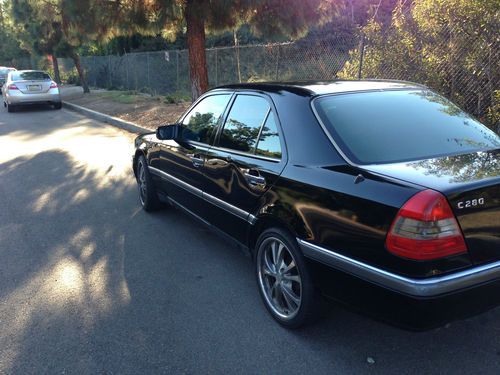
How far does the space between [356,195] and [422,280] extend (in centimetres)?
56

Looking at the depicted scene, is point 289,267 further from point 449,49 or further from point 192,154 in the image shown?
point 449,49

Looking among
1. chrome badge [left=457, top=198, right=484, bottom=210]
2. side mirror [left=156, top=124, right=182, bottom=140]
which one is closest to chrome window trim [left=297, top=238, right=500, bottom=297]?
chrome badge [left=457, top=198, right=484, bottom=210]

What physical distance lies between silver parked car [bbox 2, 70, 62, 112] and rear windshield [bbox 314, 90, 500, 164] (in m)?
17.7

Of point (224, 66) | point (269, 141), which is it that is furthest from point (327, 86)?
point (224, 66)

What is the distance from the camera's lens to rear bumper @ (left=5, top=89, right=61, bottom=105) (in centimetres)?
1822

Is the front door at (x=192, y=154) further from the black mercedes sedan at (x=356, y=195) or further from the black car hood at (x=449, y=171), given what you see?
the black car hood at (x=449, y=171)

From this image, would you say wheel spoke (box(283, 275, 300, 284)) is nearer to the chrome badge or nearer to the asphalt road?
the asphalt road

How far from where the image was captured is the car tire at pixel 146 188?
5797mm

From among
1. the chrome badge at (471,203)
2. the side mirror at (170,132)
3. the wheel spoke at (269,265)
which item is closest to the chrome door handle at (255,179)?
the wheel spoke at (269,265)

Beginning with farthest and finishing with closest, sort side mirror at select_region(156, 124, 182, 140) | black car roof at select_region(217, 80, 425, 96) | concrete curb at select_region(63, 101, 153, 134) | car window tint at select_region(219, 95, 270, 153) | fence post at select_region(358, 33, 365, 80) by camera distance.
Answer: concrete curb at select_region(63, 101, 153, 134)
fence post at select_region(358, 33, 365, 80)
side mirror at select_region(156, 124, 182, 140)
car window tint at select_region(219, 95, 270, 153)
black car roof at select_region(217, 80, 425, 96)

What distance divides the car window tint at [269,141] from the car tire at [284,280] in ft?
1.86

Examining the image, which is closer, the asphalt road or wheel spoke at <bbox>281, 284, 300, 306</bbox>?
the asphalt road

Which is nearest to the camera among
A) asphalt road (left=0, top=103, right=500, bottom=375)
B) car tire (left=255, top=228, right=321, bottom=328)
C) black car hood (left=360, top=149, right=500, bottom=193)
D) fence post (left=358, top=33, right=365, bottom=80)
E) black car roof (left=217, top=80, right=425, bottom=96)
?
black car hood (left=360, top=149, right=500, bottom=193)

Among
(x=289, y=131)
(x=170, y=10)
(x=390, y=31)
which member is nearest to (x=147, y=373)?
(x=289, y=131)
